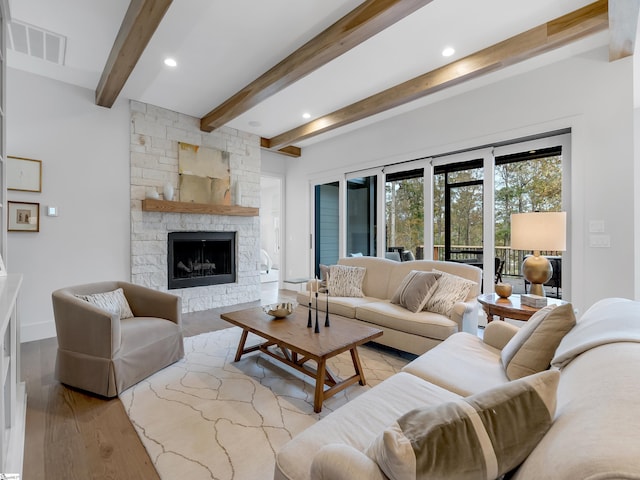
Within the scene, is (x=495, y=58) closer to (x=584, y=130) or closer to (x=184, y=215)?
(x=584, y=130)

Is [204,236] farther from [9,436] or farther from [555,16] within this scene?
[555,16]

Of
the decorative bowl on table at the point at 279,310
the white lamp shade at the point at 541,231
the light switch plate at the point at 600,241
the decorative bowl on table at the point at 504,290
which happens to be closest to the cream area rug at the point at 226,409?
the decorative bowl on table at the point at 279,310

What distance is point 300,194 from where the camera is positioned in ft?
20.8

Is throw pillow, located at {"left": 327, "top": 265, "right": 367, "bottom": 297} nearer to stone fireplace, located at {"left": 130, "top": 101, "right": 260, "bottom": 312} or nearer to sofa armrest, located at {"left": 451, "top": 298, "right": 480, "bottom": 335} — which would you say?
sofa armrest, located at {"left": 451, "top": 298, "right": 480, "bottom": 335}

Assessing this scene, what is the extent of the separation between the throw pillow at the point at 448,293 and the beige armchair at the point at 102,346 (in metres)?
2.41

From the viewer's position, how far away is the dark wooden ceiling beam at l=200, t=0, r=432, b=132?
2.22 meters

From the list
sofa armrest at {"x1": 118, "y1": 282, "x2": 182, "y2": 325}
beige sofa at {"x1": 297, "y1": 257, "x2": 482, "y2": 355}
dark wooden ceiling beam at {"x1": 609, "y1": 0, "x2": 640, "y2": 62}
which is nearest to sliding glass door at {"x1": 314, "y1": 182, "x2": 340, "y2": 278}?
beige sofa at {"x1": 297, "y1": 257, "x2": 482, "y2": 355}

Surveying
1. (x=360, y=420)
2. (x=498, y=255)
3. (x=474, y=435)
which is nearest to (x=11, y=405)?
(x=360, y=420)

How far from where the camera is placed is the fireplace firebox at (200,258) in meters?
4.60

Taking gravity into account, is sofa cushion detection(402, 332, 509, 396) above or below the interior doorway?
below

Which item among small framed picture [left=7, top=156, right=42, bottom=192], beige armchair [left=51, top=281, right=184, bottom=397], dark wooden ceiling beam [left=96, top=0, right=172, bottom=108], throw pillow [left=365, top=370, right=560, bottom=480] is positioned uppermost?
dark wooden ceiling beam [left=96, top=0, right=172, bottom=108]

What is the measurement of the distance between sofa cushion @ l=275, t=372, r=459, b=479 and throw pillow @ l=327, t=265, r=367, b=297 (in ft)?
7.01

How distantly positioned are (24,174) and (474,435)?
4.63 m

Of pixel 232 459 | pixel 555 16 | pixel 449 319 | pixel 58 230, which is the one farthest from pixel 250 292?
pixel 555 16
